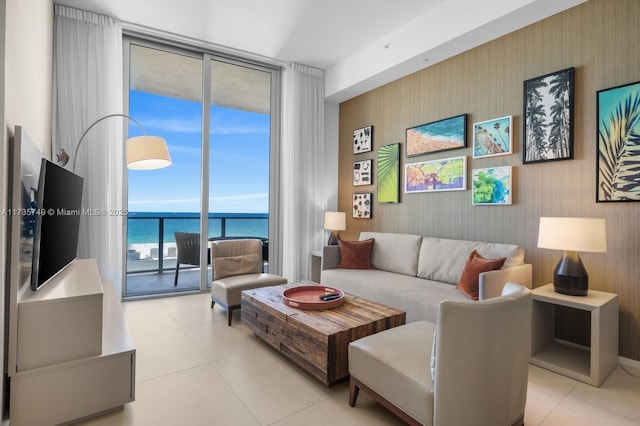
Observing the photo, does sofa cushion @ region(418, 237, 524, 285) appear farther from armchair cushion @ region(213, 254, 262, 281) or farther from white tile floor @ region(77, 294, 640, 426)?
armchair cushion @ region(213, 254, 262, 281)

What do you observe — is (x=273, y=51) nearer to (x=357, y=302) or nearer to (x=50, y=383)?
(x=357, y=302)

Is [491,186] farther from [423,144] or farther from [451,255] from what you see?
[423,144]

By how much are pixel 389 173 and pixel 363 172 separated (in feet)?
1.72

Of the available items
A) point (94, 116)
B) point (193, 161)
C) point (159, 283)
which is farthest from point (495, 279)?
point (159, 283)

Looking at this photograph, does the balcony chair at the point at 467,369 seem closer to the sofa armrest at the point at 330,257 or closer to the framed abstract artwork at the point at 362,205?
the sofa armrest at the point at 330,257

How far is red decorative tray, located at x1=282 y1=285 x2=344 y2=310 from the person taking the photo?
2.50 m

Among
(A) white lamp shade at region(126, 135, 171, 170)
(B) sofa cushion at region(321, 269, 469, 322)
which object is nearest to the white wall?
(A) white lamp shade at region(126, 135, 171, 170)

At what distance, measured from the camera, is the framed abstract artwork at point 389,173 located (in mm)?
4410

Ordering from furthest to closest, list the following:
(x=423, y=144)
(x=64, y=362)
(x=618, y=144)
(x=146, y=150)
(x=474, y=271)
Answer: (x=423, y=144), (x=146, y=150), (x=474, y=271), (x=618, y=144), (x=64, y=362)

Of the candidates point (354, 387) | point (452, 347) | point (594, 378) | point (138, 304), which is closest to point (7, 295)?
point (354, 387)

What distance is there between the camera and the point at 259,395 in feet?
6.71

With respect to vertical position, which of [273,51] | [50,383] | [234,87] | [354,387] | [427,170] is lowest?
[354,387]

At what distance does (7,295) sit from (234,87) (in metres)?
4.10

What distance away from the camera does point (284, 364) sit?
246cm
